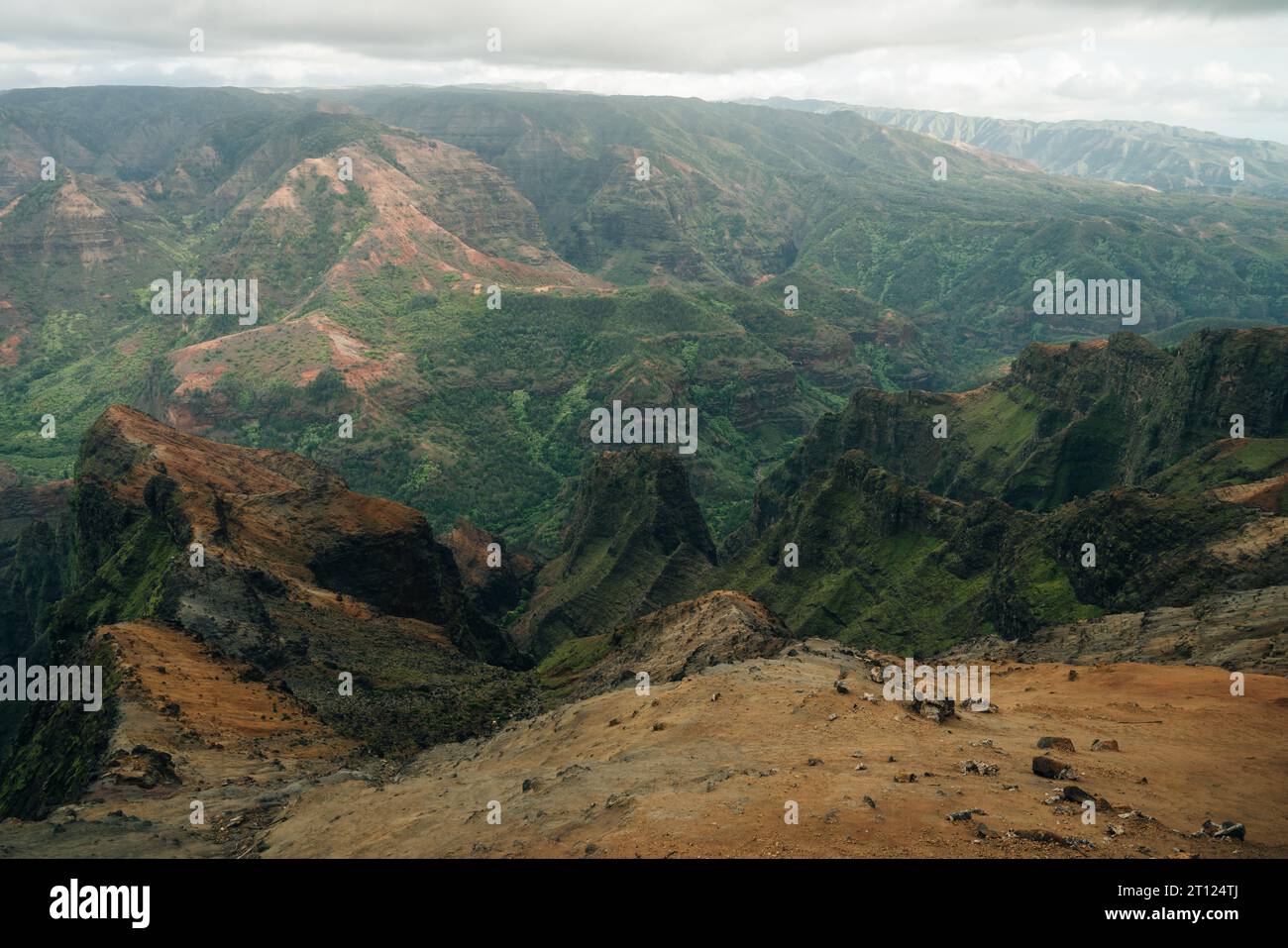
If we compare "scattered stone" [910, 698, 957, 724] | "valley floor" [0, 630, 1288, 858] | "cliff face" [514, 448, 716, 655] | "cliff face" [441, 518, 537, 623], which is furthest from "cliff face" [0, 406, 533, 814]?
"cliff face" [441, 518, 537, 623]

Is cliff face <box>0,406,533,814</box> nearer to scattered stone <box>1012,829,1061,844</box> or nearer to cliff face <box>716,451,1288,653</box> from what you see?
cliff face <box>716,451,1288,653</box>

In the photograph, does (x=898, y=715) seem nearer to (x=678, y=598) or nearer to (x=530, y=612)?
(x=678, y=598)

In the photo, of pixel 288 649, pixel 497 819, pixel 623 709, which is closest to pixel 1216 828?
pixel 497 819

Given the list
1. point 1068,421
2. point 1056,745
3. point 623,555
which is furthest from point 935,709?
point 1068,421

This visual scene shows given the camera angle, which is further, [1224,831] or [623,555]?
[623,555]

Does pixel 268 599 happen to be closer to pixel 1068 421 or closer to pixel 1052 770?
pixel 1052 770

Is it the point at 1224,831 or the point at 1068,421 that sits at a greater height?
the point at 1068,421
